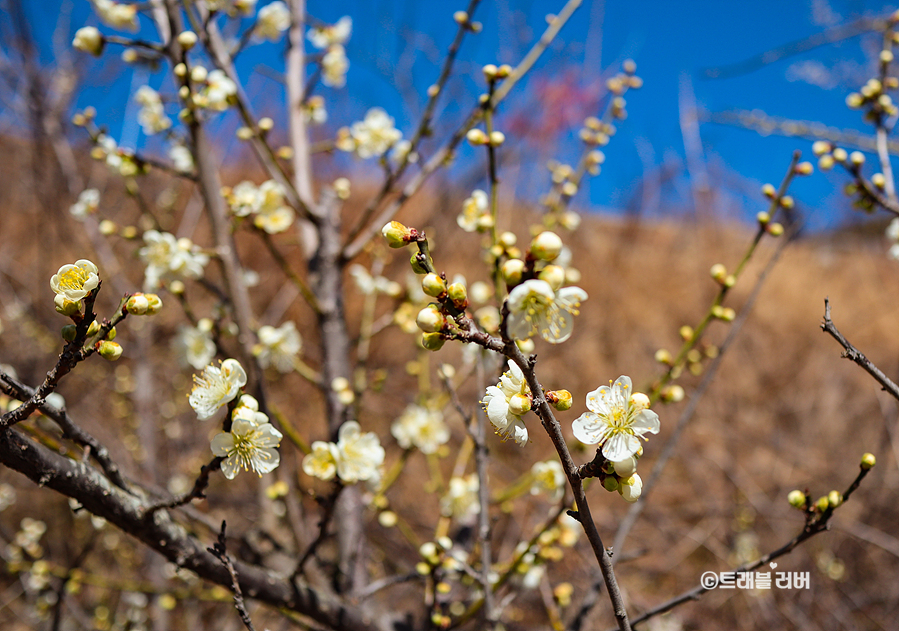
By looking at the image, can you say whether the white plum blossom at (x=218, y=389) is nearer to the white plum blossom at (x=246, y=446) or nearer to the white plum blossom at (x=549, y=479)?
the white plum blossom at (x=246, y=446)

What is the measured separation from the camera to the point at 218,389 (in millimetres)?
1021

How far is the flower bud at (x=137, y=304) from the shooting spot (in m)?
0.86

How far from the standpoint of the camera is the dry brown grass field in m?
3.03

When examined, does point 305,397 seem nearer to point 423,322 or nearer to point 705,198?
point 423,322

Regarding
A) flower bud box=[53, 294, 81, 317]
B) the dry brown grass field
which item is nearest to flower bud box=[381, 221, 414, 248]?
flower bud box=[53, 294, 81, 317]

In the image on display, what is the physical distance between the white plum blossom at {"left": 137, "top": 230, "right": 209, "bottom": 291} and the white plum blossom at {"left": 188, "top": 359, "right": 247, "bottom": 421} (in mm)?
695

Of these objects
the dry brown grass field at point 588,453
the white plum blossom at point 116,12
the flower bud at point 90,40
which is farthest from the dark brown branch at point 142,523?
the white plum blossom at point 116,12

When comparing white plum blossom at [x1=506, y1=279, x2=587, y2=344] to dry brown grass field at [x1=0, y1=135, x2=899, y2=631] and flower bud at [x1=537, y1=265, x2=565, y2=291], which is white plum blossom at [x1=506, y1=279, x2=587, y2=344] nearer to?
flower bud at [x1=537, y1=265, x2=565, y2=291]

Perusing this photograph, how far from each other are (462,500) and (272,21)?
206 cm

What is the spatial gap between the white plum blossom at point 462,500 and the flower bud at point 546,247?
1.35 meters

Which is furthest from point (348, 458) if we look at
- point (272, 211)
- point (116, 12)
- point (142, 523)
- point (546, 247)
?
point (116, 12)

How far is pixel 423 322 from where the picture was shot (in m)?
0.72

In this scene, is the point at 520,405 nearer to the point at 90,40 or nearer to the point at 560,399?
the point at 560,399

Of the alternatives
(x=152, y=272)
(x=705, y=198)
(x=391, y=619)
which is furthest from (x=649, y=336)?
(x=152, y=272)
